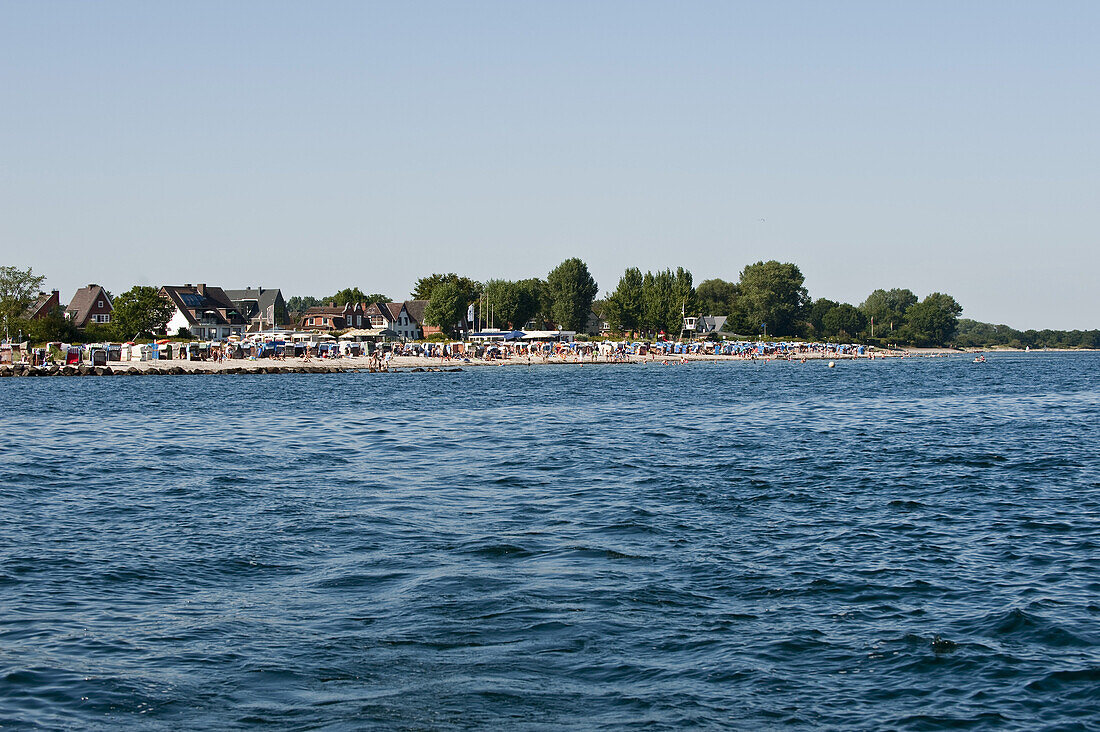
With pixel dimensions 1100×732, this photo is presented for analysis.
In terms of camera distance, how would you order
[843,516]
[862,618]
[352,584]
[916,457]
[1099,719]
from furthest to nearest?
[916,457]
[843,516]
[352,584]
[862,618]
[1099,719]

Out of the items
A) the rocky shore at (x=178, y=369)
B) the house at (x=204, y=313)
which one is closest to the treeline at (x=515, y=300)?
the house at (x=204, y=313)

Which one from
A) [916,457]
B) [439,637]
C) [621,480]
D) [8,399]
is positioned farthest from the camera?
[8,399]

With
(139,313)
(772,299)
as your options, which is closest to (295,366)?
(139,313)

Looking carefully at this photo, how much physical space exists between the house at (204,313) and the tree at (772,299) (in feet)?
291

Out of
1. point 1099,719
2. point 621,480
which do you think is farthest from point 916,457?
point 1099,719

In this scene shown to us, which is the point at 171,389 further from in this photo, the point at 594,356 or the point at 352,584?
the point at 594,356

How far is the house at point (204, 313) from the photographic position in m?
115

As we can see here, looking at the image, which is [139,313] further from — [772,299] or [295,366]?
[772,299]

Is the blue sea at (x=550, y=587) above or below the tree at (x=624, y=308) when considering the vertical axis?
below

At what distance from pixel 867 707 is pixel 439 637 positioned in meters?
4.51

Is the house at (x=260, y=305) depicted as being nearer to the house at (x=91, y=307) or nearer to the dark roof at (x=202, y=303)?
the dark roof at (x=202, y=303)

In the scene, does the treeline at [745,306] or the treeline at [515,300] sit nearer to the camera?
the treeline at [515,300]

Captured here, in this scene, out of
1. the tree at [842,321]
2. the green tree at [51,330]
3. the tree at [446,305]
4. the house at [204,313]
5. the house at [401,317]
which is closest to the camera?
the green tree at [51,330]

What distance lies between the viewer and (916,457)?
89.6ft
